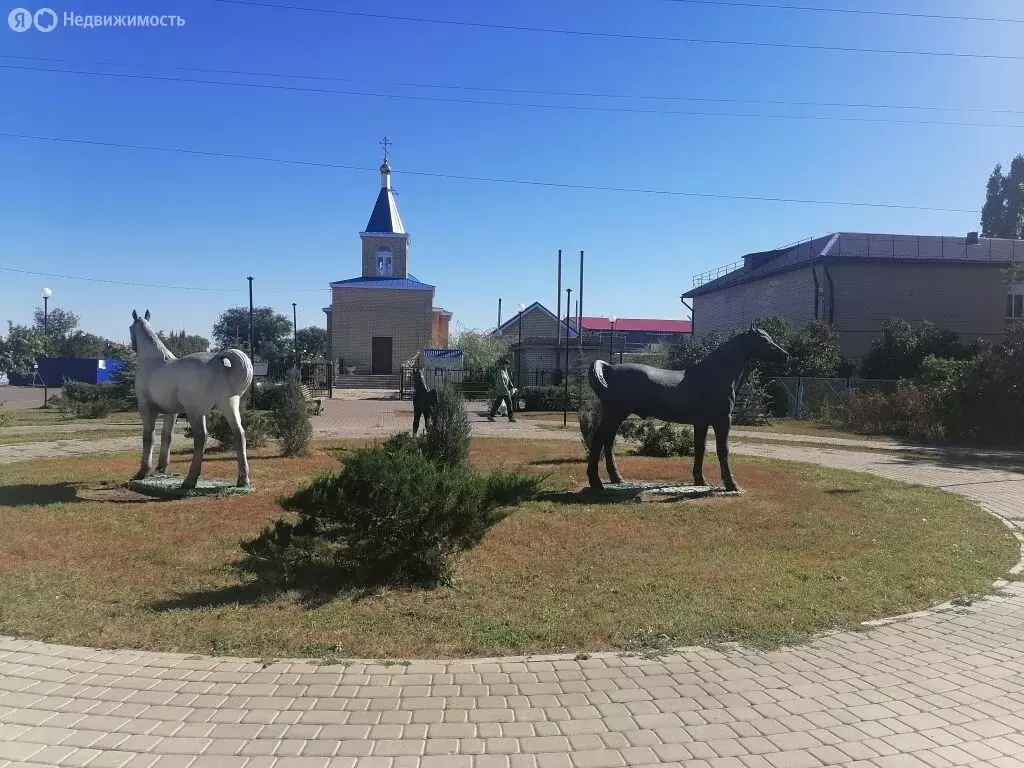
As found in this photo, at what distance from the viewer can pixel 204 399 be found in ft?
30.5

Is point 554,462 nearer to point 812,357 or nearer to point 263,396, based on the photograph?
point 263,396

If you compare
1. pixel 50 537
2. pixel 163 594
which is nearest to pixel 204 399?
pixel 50 537

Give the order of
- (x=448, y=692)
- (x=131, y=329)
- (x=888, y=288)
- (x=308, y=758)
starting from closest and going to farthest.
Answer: (x=308, y=758) → (x=448, y=692) → (x=131, y=329) → (x=888, y=288)

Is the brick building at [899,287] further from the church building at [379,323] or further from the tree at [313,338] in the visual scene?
the tree at [313,338]

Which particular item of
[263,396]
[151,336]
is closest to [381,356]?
[263,396]

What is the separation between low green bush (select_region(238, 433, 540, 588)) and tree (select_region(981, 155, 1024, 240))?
69.2 meters

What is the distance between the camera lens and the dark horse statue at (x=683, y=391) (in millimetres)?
9250

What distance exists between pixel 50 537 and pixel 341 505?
367 cm

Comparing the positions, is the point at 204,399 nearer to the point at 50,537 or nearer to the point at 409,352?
the point at 50,537

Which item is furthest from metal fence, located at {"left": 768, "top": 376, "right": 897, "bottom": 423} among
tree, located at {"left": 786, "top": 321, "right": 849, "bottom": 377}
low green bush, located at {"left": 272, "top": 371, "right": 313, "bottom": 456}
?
low green bush, located at {"left": 272, "top": 371, "right": 313, "bottom": 456}

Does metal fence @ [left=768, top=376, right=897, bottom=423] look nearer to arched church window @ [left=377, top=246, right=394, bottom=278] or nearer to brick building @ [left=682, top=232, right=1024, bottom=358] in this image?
brick building @ [left=682, top=232, right=1024, bottom=358]

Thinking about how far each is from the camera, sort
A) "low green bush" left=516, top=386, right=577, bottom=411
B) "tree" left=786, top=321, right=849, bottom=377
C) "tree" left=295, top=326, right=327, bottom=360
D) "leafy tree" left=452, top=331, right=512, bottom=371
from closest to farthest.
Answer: "tree" left=786, top=321, right=849, bottom=377 → "low green bush" left=516, top=386, right=577, bottom=411 → "leafy tree" left=452, top=331, right=512, bottom=371 → "tree" left=295, top=326, right=327, bottom=360

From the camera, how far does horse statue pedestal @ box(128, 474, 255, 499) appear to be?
912 cm

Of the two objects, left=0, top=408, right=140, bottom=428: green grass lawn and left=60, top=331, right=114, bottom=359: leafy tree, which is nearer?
left=0, top=408, right=140, bottom=428: green grass lawn
